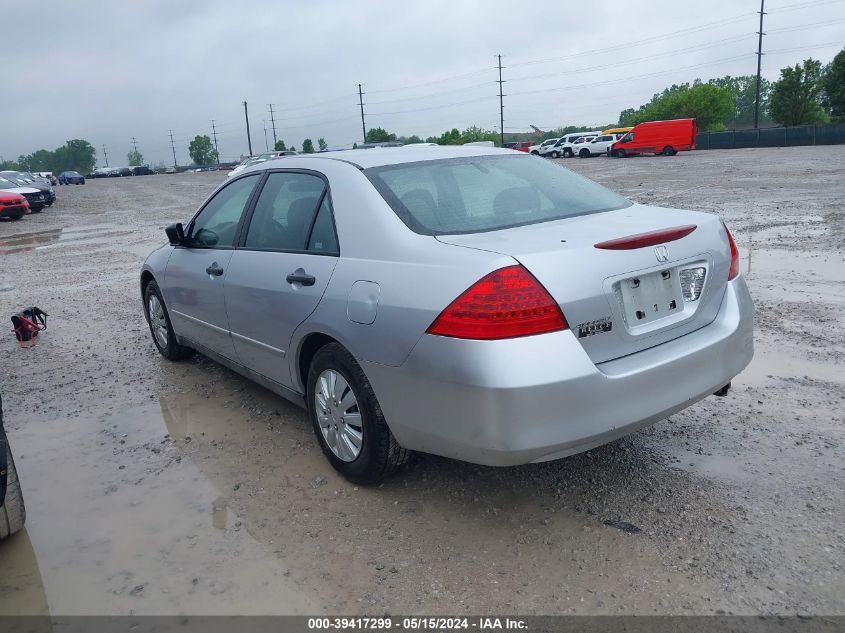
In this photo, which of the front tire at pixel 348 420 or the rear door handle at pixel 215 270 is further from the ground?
the rear door handle at pixel 215 270

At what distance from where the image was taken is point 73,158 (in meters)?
165

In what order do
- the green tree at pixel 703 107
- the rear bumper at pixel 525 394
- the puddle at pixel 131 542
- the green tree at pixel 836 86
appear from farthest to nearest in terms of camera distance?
1. the green tree at pixel 703 107
2. the green tree at pixel 836 86
3. the puddle at pixel 131 542
4. the rear bumper at pixel 525 394

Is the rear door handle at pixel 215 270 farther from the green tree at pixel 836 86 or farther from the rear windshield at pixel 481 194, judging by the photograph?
the green tree at pixel 836 86

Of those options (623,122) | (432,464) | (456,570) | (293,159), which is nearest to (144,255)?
(293,159)

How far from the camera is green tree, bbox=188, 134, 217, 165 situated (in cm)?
14825

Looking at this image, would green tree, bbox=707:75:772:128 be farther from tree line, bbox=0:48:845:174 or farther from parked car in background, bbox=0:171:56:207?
parked car in background, bbox=0:171:56:207

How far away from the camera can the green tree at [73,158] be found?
165 m

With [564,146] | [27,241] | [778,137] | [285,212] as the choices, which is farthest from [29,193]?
[778,137]

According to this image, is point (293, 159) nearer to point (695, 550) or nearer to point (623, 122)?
point (695, 550)

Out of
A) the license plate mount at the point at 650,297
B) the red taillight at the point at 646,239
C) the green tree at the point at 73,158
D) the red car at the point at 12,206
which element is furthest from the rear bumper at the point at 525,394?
the green tree at the point at 73,158

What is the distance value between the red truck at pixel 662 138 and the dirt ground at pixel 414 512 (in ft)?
142

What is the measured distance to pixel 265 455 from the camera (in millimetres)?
4012

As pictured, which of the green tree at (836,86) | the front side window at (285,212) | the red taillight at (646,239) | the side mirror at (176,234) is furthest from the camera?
the green tree at (836,86)

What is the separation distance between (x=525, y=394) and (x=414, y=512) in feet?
3.29
